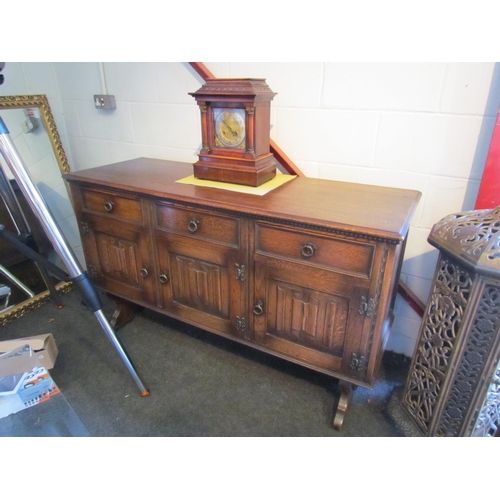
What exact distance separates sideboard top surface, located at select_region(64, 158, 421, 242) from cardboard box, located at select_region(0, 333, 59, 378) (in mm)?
705

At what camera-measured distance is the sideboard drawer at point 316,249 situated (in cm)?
97

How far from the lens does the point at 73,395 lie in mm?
1373

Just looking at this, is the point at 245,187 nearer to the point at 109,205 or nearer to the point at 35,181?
the point at 109,205

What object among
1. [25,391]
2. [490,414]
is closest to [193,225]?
[25,391]

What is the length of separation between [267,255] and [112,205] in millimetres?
687

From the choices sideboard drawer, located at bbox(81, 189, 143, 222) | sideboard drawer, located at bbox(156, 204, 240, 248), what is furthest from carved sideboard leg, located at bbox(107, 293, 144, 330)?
sideboard drawer, located at bbox(156, 204, 240, 248)

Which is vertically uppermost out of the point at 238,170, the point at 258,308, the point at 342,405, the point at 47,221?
the point at 238,170

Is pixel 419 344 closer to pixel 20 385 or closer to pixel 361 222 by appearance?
pixel 361 222

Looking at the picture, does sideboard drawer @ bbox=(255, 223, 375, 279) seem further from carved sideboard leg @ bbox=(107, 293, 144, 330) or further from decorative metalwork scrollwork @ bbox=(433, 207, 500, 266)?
carved sideboard leg @ bbox=(107, 293, 144, 330)

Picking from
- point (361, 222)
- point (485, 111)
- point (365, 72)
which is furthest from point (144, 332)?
point (485, 111)

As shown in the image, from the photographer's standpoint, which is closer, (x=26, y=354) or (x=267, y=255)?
(x=267, y=255)

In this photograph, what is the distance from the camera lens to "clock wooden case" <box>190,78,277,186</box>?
1182 millimetres

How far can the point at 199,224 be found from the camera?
47.6 inches

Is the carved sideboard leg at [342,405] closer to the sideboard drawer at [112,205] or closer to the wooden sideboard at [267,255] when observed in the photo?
the wooden sideboard at [267,255]
